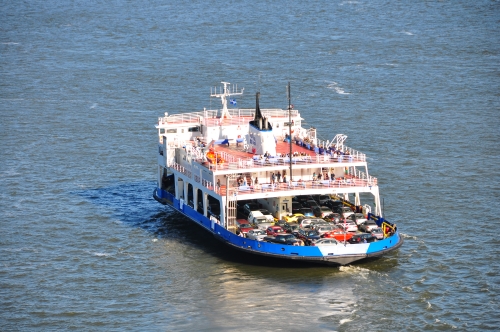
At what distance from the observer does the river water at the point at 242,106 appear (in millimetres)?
71125

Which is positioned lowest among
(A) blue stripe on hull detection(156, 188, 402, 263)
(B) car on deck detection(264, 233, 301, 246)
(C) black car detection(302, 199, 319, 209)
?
(A) blue stripe on hull detection(156, 188, 402, 263)

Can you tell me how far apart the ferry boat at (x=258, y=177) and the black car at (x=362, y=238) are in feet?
2.37

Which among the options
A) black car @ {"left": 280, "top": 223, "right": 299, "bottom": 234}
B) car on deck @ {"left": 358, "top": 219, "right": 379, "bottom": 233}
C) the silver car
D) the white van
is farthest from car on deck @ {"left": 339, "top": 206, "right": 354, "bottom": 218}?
the silver car

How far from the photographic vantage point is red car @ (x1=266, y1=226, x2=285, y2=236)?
78125 mm

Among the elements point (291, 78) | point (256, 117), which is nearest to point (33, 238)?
point (256, 117)

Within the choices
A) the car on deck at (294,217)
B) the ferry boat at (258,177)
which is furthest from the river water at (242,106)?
the car on deck at (294,217)

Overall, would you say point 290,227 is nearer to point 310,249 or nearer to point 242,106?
point 310,249

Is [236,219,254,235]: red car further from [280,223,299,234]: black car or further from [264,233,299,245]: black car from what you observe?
[264,233,299,245]: black car

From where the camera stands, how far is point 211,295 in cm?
7294

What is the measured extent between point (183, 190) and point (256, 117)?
9.03 meters

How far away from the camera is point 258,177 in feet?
275

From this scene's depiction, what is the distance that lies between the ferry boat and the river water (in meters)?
1.91

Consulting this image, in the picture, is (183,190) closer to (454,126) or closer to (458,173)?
(458,173)

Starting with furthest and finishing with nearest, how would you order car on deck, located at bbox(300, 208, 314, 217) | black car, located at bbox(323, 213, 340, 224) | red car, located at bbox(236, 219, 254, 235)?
car on deck, located at bbox(300, 208, 314, 217), black car, located at bbox(323, 213, 340, 224), red car, located at bbox(236, 219, 254, 235)
